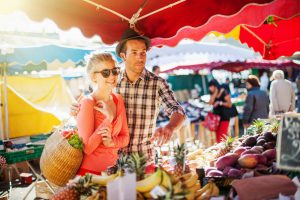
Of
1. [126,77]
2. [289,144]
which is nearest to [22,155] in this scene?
[126,77]

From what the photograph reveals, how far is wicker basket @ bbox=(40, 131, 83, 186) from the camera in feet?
9.13

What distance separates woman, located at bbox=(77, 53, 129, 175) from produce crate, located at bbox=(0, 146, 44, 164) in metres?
3.52

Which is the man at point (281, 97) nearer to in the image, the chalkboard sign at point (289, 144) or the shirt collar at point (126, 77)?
the shirt collar at point (126, 77)

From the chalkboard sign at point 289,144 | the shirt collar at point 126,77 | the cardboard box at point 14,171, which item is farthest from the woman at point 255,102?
the chalkboard sign at point 289,144

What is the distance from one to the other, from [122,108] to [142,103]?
0.39 meters

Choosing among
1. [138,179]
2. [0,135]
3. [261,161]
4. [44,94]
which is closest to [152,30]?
[261,161]

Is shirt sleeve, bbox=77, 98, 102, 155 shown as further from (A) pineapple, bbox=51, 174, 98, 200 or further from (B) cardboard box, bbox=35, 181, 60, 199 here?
(B) cardboard box, bbox=35, 181, 60, 199

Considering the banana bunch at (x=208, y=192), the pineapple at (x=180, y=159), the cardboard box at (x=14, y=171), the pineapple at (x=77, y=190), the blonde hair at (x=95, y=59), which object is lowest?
the cardboard box at (x=14, y=171)

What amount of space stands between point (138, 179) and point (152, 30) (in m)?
1.98

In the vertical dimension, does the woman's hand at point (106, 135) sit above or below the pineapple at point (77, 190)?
above

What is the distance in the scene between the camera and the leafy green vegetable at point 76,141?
2771 mm

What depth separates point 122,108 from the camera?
3088 mm

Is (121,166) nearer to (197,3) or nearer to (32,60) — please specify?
(197,3)

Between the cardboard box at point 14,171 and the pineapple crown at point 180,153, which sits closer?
the pineapple crown at point 180,153
